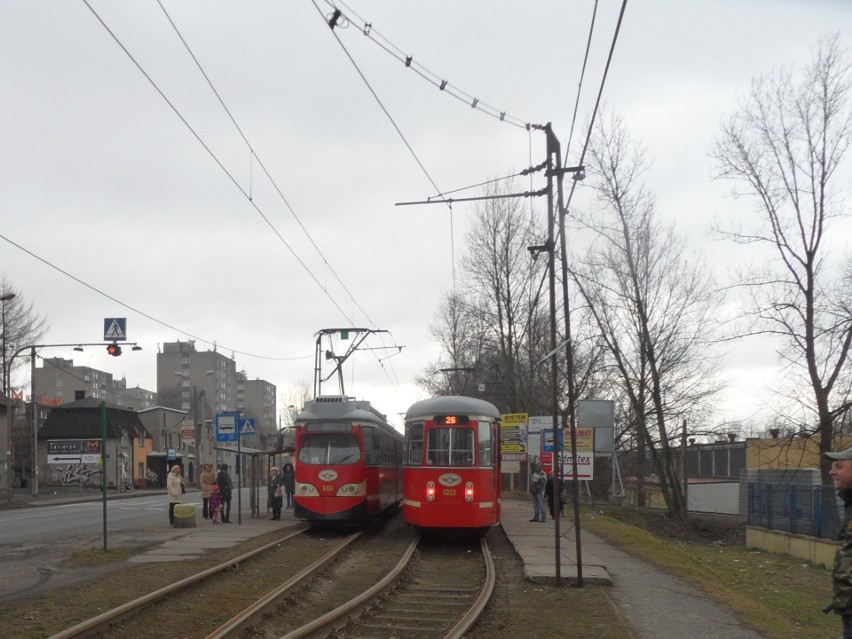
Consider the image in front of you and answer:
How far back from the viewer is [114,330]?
28.1 metres

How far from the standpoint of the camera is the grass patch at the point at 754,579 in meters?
11.9

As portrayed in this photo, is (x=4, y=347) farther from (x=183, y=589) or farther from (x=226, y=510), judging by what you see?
→ (x=183, y=589)

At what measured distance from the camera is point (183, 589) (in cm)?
1205

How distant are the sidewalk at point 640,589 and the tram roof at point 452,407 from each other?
2949mm

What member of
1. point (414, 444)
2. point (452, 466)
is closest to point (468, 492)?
point (452, 466)

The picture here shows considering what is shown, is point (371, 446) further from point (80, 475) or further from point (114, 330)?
point (80, 475)

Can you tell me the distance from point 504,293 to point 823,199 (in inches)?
718

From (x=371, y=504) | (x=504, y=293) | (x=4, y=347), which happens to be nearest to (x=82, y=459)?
(x=4, y=347)

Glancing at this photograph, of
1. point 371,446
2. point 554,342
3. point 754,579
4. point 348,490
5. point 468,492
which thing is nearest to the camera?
point 554,342

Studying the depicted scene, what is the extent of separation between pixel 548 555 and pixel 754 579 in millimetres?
6075

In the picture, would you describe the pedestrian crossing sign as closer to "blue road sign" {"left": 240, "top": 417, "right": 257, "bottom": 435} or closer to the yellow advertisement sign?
"blue road sign" {"left": 240, "top": 417, "right": 257, "bottom": 435}

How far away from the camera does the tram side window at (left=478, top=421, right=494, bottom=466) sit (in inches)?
758

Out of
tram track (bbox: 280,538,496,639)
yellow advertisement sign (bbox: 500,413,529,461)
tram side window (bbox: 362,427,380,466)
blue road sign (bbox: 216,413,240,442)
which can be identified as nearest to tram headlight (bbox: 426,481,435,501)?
tram track (bbox: 280,538,496,639)

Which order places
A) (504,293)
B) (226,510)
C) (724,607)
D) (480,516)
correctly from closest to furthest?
(724,607) → (480,516) → (226,510) → (504,293)
